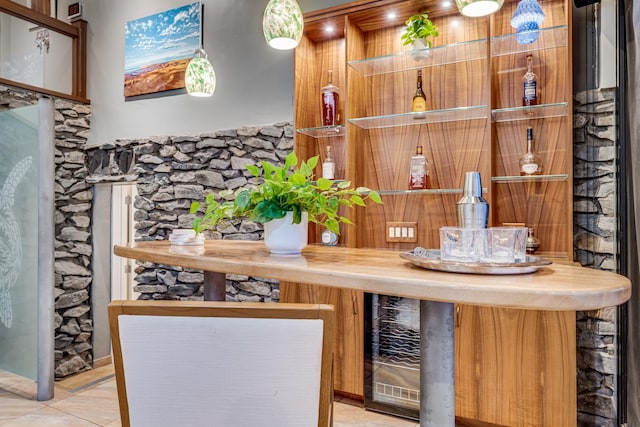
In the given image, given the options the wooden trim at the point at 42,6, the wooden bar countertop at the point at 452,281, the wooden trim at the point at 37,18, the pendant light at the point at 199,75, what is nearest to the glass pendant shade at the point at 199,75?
the pendant light at the point at 199,75

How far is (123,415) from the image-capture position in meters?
0.91

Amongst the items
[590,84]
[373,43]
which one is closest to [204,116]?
[373,43]

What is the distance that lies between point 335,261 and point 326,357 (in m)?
0.49

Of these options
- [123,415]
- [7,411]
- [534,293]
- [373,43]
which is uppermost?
[373,43]

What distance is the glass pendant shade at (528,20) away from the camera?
223 cm

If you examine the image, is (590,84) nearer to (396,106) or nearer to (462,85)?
(462,85)

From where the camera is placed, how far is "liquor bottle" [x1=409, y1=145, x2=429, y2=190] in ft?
8.63

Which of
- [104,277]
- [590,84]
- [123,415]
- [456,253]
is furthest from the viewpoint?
[104,277]

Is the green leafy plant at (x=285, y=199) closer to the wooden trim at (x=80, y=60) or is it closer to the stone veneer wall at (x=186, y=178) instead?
the stone veneer wall at (x=186, y=178)

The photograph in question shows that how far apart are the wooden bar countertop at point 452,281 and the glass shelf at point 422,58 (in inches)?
67.7

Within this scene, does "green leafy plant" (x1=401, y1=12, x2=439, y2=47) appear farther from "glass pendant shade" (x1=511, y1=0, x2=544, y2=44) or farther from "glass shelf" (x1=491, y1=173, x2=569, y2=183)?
"glass shelf" (x1=491, y1=173, x2=569, y2=183)

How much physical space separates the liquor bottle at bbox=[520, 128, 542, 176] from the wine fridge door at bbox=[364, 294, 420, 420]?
0.99 m

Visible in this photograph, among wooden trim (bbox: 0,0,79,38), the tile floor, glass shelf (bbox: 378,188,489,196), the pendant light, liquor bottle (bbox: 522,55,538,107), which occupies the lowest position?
the tile floor

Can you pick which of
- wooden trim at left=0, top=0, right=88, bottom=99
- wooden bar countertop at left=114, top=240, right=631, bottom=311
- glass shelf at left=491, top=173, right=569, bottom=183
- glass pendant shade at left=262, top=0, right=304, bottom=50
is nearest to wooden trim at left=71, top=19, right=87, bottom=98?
wooden trim at left=0, top=0, right=88, bottom=99
